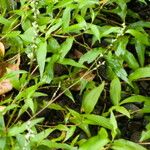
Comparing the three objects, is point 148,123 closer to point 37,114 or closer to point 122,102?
point 122,102

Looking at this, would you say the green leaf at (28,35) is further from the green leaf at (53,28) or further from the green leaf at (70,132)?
the green leaf at (70,132)

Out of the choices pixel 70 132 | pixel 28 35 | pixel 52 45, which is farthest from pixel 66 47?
pixel 70 132

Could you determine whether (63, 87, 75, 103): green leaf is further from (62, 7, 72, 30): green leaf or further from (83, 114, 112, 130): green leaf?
(62, 7, 72, 30): green leaf

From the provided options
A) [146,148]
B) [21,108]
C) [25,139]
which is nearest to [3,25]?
[21,108]

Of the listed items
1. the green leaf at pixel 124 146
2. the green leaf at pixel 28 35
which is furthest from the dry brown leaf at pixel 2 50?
the green leaf at pixel 124 146

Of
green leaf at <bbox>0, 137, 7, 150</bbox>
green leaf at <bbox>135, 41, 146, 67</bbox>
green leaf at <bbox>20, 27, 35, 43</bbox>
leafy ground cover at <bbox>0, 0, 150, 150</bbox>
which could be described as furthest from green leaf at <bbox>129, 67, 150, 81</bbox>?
green leaf at <bbox>0, 137, 7, 150</bbox>
